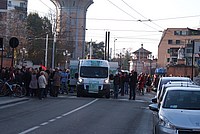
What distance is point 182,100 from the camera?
512 inches

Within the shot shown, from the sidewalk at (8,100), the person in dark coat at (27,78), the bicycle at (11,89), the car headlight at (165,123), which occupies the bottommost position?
the sidewalk at (8,100)

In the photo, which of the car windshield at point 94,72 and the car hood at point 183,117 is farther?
the car windshield at point 94,72

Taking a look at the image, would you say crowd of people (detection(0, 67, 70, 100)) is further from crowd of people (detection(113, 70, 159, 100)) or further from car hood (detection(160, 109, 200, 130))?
car hood (detection(160, 109, 200, 130))

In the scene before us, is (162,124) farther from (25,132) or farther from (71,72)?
(71,72)

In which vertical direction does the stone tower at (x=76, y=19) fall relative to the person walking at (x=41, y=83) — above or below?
above

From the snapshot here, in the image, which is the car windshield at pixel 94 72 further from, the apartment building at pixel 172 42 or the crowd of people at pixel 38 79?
the apartment building at pixel 172 42


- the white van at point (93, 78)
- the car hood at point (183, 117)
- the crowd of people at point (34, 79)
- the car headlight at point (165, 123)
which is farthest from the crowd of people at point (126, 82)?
the car headlight at point (165, 123)

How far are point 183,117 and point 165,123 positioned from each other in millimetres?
426

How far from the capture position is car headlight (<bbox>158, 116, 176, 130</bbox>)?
11.2m

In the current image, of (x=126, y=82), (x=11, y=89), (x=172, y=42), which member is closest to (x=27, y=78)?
(x=11, y=89)

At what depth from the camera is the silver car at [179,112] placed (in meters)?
11.0

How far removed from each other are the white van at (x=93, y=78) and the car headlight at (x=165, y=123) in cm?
2212

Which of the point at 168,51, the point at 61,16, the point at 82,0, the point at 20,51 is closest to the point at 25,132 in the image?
the point at 20,51

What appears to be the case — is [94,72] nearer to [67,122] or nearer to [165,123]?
[67,122]
